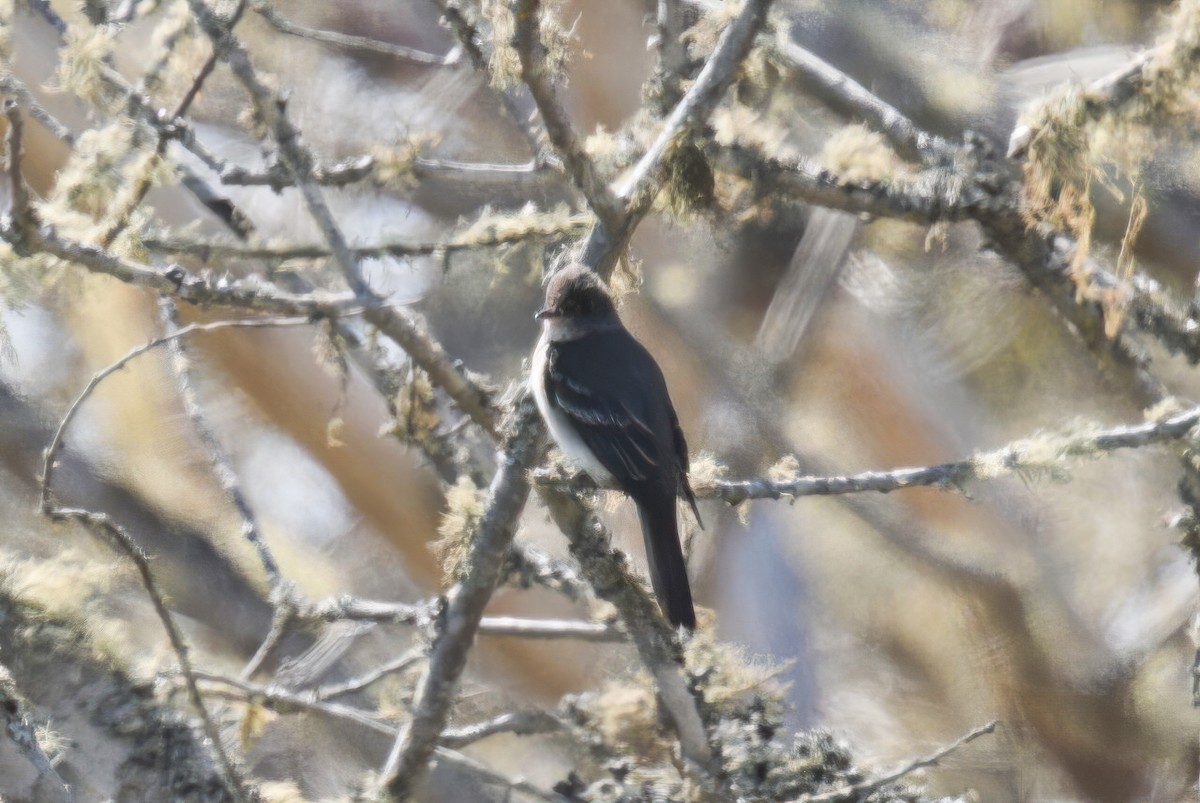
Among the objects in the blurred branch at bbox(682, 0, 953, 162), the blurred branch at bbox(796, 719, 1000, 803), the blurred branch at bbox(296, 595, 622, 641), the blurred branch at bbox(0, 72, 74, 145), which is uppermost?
the blurred branch at bbox(682, 0, 953, 162)

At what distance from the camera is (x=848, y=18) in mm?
3914

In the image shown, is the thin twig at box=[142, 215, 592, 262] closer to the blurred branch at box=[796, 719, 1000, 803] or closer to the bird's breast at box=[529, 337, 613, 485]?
the bird's breast at box=[529, 337, 613, 485]

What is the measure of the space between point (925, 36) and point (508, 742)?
2871mm

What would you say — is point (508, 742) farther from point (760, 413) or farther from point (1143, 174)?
point (1143, 174)

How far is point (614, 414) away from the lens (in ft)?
7.13

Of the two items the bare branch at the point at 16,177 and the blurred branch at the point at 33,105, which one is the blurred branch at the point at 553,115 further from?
the blurred branch at the point at 33,105

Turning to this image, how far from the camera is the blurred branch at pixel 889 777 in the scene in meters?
1.69

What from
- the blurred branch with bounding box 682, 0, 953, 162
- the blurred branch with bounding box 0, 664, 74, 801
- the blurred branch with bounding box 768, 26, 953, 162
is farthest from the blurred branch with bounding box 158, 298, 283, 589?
the blurred branch with bounding box 768, 26, 953, 162

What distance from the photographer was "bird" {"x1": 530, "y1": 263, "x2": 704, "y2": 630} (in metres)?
2.00

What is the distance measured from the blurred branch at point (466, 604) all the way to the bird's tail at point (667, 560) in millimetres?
271

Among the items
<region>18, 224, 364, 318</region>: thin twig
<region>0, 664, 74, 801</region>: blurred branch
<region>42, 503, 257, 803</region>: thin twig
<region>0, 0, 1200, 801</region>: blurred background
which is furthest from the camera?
<region>0, 0, 1200, 801</region>: blurred background

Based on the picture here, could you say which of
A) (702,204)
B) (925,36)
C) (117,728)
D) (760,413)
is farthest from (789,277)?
(117,728)

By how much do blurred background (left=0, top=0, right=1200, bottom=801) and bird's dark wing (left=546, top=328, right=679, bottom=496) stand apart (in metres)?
1.07

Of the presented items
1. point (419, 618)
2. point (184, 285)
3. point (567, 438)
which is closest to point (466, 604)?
point (419, 618)
